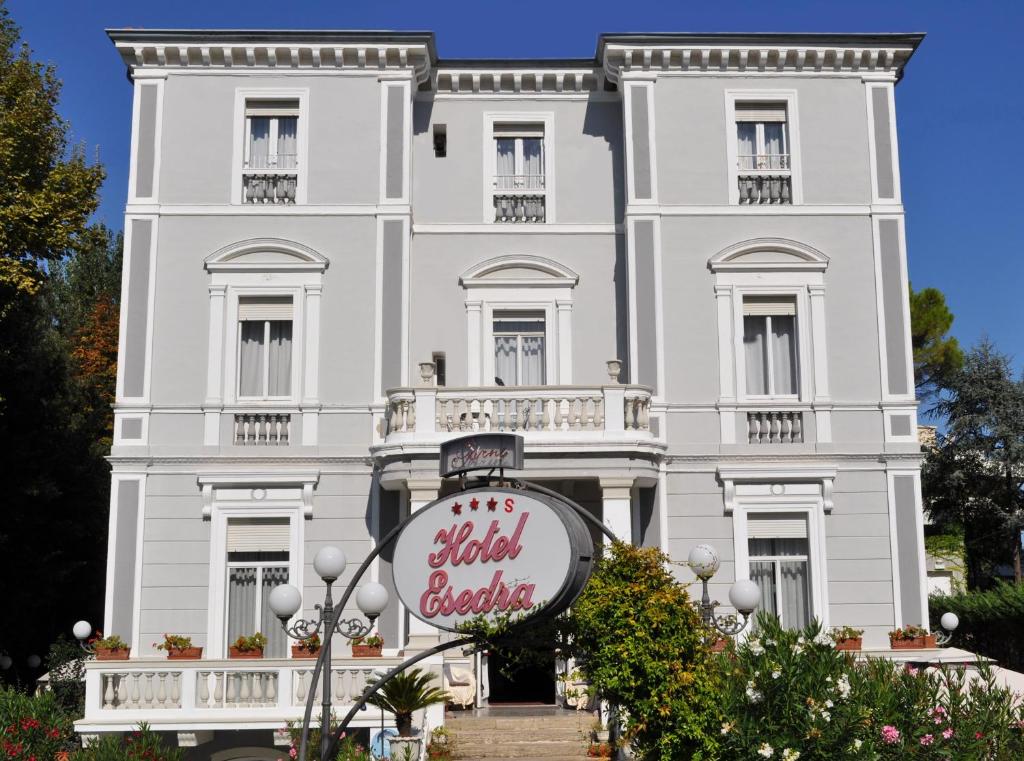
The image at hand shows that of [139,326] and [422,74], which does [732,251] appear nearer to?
[422,74]

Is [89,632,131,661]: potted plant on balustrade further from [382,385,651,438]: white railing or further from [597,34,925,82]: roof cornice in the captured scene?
[597,34,925,82]: roof cornice

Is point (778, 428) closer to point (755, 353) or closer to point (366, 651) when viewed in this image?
point (755, 353)

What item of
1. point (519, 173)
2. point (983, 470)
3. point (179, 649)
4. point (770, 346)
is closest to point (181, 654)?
point (179, 649)

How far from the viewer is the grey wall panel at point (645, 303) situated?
63.0 ft

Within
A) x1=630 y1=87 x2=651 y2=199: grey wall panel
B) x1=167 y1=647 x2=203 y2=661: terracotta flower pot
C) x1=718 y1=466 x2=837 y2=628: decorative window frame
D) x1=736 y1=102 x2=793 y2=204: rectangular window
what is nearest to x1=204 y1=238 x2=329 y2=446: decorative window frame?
x1=167 y1=647 x2=203 y2=661: terracotta flower pot

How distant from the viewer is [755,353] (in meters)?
19.7

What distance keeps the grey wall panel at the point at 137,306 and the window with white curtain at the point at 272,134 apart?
2175 millimetres

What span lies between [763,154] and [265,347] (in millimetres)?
9345

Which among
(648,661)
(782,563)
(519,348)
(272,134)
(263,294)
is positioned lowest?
(648,661)

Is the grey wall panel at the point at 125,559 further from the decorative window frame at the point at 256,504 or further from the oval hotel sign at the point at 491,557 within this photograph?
the oval hotel sign at the point at 491,557

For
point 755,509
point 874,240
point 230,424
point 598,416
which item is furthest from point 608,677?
point 874,240

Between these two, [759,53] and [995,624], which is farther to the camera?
[995,624]

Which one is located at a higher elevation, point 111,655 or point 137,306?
point 137,306

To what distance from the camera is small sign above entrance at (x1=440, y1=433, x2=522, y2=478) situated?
9.97 metres
